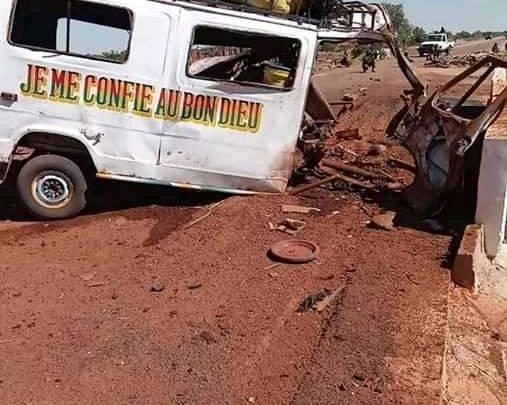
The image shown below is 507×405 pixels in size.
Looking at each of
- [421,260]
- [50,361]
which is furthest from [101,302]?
[421,260]

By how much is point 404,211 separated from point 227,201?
1.79m

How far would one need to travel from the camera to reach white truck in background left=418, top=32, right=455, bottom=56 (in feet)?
165

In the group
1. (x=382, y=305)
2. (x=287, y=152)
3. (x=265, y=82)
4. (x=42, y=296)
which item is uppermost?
(x=265, y=82)

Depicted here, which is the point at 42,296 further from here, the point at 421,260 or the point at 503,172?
the point at 503,172

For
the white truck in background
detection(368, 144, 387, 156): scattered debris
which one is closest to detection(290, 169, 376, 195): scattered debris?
detection(368, 144, 387, 156): scattered debris

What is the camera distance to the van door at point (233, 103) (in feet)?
25.2

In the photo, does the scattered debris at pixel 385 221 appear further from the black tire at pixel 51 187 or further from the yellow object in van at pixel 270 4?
the black tire at pixel 51 187

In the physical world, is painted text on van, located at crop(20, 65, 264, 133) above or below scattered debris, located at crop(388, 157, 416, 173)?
above

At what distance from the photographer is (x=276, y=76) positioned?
7914 mm

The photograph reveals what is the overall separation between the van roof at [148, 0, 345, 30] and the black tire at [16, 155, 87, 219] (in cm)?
190

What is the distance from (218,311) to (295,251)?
1.34 meters

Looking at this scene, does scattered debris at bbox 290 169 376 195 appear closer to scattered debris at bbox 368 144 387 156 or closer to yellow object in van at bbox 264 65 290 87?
scattered debris at bbox 368 144 387 156

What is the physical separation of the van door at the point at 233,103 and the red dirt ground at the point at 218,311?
14.9 inches

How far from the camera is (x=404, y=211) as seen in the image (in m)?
7.91
